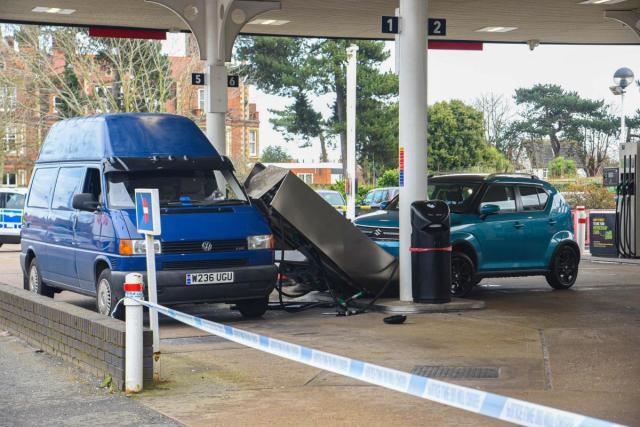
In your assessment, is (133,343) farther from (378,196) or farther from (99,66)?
(99,66)

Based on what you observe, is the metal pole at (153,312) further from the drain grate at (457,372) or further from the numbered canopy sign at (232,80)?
the numbered canopy sign at (232,80)

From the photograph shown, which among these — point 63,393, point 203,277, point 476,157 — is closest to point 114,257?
point 203,277

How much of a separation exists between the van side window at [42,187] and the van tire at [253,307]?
3241mm

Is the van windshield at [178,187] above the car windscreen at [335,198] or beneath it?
above

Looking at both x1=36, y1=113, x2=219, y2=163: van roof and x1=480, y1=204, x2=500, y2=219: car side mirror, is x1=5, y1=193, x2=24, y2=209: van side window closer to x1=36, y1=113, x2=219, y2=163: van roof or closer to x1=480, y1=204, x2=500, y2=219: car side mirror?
x1=36, y1=113, x2=219, y2=163: van roof

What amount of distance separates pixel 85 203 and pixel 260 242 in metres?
2.13

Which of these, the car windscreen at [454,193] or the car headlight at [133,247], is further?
the car windscreen at [454,193]

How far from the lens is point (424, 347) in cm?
1077

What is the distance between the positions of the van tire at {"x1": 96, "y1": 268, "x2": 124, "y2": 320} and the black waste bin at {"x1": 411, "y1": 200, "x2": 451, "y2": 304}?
3831 millimetres

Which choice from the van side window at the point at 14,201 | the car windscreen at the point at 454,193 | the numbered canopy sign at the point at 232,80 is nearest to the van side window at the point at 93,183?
the car windscreen at the point at 454,193

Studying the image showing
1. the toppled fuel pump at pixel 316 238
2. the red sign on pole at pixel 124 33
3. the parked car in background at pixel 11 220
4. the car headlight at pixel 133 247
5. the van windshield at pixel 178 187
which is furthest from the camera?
the parked car in background at pixel 11 220

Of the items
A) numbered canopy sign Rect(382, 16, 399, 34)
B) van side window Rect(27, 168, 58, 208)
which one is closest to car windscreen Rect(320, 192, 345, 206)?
van side window Rect(27, 168, 58, 208)

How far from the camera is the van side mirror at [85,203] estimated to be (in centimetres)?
1294

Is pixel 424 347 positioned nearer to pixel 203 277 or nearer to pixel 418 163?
pixel 203 277
